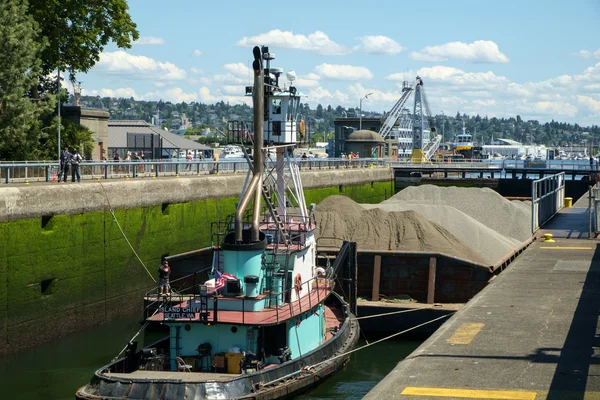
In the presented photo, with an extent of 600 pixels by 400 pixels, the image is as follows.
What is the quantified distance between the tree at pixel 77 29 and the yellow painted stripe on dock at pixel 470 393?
126 ft

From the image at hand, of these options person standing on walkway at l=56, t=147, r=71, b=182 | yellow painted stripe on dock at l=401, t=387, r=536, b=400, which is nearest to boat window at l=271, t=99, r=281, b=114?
yellow painted stripe on dock at l=401, t=387, r=536, b=400

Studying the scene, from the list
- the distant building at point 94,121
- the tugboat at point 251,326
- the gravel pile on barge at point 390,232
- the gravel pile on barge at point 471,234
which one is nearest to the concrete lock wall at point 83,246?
the gravel pile on barge at point 390,232

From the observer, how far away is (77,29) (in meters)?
52.2

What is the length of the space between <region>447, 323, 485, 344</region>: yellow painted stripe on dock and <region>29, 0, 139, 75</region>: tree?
113 ft

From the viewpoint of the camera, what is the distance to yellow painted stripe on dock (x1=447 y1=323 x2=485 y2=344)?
66.0 feet

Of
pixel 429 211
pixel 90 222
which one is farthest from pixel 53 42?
pixel 429 211

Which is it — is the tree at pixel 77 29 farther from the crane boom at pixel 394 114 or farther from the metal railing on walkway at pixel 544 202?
the crane boom at pixel 394 114

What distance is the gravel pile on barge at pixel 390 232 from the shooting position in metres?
39.7

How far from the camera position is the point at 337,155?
12400cm

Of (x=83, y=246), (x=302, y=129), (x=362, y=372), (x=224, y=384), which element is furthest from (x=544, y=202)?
(x=224, y=384)

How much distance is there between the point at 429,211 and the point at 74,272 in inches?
878

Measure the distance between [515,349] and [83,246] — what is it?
19.9 meters

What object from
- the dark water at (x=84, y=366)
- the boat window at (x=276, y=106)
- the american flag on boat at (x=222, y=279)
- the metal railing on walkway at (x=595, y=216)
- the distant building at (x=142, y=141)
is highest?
the boat window at (x=276, y=106)

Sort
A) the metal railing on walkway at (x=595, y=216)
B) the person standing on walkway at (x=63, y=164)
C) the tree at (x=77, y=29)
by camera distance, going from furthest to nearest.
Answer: the tree at (x=77, y=29) < the metal railing on walkway at (x=595, y=216) < the person standing on walkway at (x=63, y=164)
